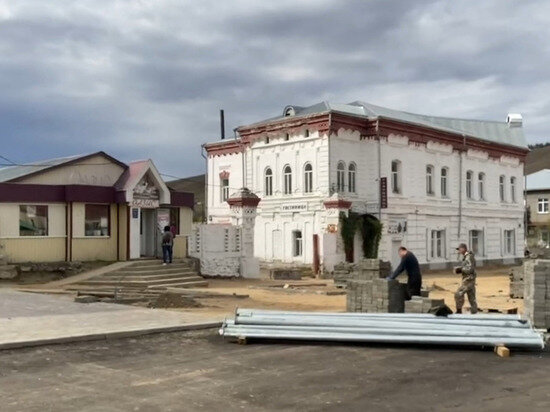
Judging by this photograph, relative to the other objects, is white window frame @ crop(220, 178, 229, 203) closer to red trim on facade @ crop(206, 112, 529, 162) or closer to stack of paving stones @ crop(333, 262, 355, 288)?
red trim on facade @ crop(206, 112, 529, 162)

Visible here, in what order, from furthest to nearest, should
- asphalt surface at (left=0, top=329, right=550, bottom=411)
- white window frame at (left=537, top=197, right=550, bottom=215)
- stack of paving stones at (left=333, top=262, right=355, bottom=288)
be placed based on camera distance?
white window frame at (left=537, top=197, right=550, bottom=215)
stack of paving stones at (left=333, top=262, right=355, bottom=288)
asphalt surface at (left=0, top=329, right=550, bottom=411)

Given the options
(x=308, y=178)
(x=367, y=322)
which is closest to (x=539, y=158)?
(x=308, y=178)

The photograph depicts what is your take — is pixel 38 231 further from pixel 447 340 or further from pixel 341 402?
pixel 341 402

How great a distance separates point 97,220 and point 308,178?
1210 centimetres

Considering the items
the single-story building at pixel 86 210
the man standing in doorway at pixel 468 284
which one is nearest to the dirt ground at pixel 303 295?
the man standing in doorway at pixel 468 284

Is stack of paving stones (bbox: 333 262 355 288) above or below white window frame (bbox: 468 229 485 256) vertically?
below

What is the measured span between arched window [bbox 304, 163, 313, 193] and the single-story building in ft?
25.6

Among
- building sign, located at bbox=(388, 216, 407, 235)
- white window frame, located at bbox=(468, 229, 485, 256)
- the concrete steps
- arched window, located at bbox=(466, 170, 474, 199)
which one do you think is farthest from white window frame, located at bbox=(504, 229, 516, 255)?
the concrete steps

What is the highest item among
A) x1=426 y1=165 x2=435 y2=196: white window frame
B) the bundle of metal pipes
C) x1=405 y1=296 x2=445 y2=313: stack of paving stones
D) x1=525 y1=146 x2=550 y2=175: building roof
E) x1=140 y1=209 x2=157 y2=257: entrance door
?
x1=525 y1=146 x2=550 y2=175: building roof

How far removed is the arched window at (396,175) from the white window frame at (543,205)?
40.7 metres

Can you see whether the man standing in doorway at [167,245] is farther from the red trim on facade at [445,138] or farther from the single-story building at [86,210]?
the red trim on facade at [445,138]

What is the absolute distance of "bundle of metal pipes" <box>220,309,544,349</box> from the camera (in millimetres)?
10750

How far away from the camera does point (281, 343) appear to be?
11602mm

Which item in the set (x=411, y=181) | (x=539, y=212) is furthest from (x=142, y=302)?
(x=539, y=212)
